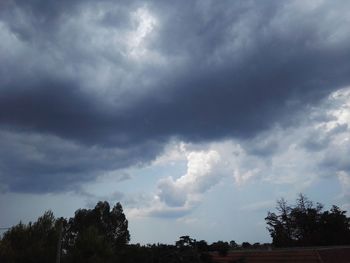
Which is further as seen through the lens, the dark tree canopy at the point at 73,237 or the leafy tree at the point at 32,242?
the leafy tree at the point at 32,242

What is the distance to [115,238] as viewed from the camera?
80062 mm

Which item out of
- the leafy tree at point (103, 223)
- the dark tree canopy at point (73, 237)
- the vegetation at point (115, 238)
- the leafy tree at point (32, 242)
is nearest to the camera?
the vegetation at point (115, 238)

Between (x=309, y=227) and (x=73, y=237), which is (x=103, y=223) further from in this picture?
(x=309, y=227)

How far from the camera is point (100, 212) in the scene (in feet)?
268

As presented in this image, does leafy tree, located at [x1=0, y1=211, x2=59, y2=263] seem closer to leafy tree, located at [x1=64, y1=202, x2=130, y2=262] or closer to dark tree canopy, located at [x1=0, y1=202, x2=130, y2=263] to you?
dark tree canopy, located at [x1=0, y1=202, x2=130, y2=263]

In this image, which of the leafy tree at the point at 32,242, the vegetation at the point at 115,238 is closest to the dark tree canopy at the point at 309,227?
the vegetation at the point at 115,238

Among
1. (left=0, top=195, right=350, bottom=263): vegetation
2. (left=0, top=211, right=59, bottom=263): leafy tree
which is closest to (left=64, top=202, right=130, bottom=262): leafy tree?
(left=0, top=195, right=350, bottom=263): vegetation

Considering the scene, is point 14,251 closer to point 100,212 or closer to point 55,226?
point 55,226

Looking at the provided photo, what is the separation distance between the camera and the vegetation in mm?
20750

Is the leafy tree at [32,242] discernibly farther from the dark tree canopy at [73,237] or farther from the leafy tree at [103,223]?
the leafy tree at [103,223]

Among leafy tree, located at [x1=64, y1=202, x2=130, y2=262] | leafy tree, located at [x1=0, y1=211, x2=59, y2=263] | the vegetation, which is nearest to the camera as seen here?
the vegetation

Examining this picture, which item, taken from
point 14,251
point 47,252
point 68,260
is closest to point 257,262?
point 68,260

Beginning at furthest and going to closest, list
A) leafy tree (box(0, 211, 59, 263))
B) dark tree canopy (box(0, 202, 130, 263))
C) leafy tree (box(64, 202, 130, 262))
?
1. leafy tree (box(64, 202, 130, 262))
2. leafy tree (box(0, 211, 59, 263))
3. dark tree canopy (box(0, 202, 130, 263))

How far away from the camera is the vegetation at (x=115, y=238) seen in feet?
68.1
